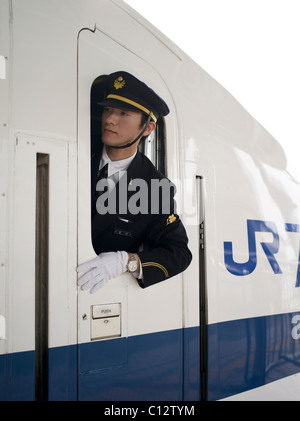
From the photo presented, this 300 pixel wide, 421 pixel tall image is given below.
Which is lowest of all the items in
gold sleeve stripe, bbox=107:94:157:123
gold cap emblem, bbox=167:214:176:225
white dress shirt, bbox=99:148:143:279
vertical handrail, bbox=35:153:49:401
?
vertical handrail, bbox=35:153:49:401

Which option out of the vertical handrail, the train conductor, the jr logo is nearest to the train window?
the train conductor

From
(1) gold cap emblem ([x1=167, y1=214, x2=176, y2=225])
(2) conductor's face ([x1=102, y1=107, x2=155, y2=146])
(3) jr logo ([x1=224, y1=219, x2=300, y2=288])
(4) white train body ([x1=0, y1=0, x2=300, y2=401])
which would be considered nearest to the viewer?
(4) white train body ([x1=0, y1=0, x2=300, y2=401])

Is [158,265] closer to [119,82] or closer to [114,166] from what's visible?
[114,166]

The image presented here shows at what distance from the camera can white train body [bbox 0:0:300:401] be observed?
1.77m

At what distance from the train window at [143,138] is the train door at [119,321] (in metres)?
0.08

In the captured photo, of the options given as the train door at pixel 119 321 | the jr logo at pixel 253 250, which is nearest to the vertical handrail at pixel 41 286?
the train door at pixel 119 321

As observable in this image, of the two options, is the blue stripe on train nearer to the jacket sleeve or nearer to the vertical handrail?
the vertical handrail

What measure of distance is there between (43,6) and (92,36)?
27 centimetres

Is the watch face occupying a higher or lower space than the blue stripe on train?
higher

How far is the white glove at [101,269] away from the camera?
1.91 m

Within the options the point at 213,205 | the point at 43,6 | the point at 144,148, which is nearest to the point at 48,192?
the point at 144,148

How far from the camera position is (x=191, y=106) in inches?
103

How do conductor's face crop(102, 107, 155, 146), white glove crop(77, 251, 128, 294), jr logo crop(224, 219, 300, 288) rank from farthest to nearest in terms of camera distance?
1. jr logo crop(224, 219, 300, 288)
2. conductor's face crop(102, 107, 155, 146)
3. white glove crop(77, 251, 128, 294)
